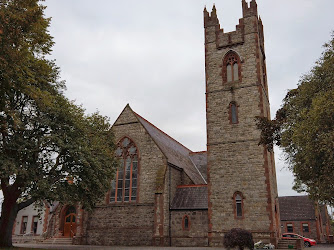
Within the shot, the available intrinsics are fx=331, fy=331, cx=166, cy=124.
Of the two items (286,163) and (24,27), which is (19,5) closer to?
(24,27)

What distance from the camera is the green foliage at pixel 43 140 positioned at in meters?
15.9

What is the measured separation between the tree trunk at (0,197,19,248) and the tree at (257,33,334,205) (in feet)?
52.3

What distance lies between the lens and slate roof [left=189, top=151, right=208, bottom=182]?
119ft

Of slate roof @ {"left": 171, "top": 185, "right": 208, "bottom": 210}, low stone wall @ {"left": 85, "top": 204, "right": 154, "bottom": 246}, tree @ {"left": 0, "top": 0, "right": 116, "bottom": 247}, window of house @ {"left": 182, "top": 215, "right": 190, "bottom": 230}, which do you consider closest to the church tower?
slate roof @ {"left": 171, "top": 185, "right": 208, "bottom": 210}

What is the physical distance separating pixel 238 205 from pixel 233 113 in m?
7.26

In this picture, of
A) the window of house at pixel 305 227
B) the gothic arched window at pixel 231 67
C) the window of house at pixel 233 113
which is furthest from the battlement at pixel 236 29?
the window of house at pixel 305 227

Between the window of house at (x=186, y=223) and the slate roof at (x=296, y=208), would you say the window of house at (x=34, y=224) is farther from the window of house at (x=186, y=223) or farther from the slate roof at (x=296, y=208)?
the slate roof at (x=296, y=208)

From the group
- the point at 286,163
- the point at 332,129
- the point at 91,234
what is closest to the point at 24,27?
the point at 332,129

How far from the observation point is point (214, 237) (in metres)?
24.2

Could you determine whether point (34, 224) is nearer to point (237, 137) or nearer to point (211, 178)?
point (211, 178)

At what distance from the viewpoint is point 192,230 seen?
25641 millimetres

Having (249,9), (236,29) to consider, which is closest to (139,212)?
(236,29)

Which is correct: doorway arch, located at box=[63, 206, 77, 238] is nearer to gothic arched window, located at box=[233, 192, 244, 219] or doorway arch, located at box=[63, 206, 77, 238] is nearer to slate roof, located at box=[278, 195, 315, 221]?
gothic arched window, located at box=[233, 192, 244, 219]

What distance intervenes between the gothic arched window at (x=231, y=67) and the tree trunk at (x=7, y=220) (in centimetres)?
1847
